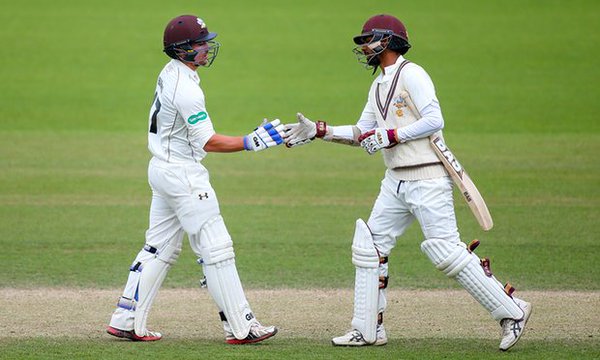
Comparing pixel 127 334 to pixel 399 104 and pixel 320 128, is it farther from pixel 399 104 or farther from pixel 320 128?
pixel 399 104

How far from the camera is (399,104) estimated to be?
25.9 ft

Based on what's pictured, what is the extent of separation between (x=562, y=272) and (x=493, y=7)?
20.0 m

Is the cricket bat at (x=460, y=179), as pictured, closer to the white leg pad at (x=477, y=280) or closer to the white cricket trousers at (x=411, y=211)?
the white cricket trousers at (x=411, y=211)

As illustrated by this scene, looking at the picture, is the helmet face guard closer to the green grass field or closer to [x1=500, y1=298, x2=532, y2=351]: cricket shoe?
[x1=500, y1=298, x2=532, y2=351]: cricket shoe

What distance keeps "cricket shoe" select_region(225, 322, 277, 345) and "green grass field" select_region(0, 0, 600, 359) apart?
0.40ft

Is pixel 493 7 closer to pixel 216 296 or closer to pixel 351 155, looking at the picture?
pixel 351 155

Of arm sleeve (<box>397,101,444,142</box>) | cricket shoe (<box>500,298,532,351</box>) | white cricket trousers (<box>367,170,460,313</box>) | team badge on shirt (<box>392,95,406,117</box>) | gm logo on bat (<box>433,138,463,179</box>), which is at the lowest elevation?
cricket shoe (<box>500,298,532,351</box>)

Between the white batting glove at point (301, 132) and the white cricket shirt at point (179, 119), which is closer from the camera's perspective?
the white cricket shirt at point (179, 119)

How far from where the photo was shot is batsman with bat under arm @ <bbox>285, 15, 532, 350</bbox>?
7695 millimetres

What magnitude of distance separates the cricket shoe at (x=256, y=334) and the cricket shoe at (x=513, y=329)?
149 centimetres

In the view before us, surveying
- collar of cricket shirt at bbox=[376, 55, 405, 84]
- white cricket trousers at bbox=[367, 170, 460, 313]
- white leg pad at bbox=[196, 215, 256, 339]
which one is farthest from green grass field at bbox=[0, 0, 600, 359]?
collar of cricket shirt at bbox=[376, 55, 405, 84]

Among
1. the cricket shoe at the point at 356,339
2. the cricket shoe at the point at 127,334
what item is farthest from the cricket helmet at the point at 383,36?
the cricket shoe at the point at 127,334

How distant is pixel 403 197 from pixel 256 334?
52.7 inches

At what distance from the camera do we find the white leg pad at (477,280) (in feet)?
25.2
